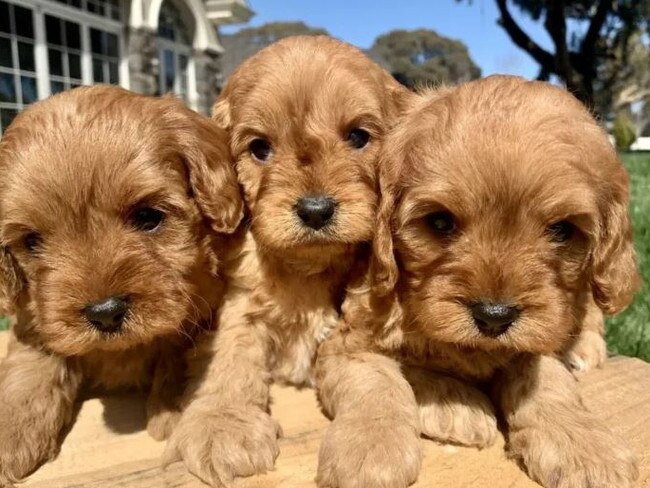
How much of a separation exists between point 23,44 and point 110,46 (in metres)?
2.45

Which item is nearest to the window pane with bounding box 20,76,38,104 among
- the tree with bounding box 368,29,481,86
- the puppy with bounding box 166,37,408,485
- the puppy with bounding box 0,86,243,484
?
the puppy with bounding box 166,37,408,485

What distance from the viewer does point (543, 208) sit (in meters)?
1.99

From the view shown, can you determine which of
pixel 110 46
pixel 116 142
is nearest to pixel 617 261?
pixel 116 142

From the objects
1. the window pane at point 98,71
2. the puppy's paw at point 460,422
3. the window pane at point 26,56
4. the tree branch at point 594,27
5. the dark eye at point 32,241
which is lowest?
the window pane at point 98,71

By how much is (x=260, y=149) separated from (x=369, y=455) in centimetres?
132

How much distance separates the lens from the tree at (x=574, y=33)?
20.5 meters

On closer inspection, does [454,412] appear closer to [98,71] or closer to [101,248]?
[101,248]

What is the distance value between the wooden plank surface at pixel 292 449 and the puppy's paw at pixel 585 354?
50 millimetres

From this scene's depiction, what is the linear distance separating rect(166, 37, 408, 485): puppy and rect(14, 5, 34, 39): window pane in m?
10.0

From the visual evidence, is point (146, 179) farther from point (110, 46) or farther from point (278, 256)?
point (110, 46)

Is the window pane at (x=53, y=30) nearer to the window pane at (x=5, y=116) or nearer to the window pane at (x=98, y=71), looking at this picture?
the window pane at (x=98, y=71)

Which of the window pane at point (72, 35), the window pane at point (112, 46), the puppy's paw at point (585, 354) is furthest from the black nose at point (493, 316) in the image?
the window pane at point (112, 46)

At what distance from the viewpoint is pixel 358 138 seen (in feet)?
8.52

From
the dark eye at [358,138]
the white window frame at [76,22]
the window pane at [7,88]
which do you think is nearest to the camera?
the dark eye at [358,138]
